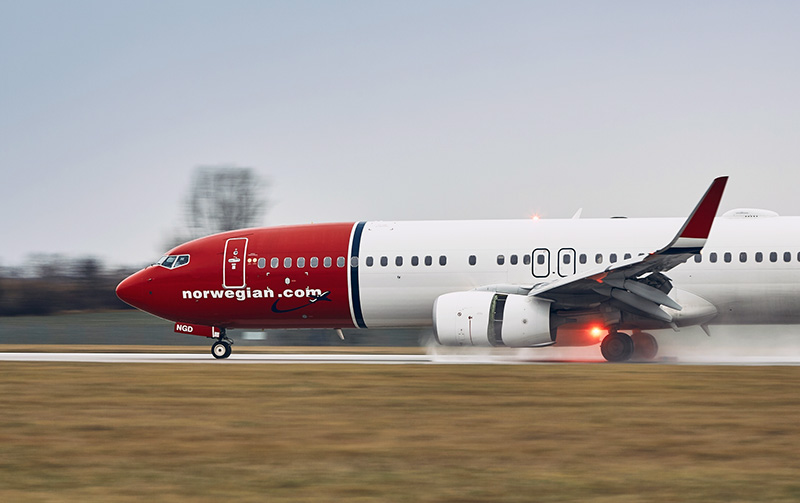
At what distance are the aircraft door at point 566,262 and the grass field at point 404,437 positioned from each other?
4738 millimetres

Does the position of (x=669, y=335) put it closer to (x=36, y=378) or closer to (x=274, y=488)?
(x=36, y=378)

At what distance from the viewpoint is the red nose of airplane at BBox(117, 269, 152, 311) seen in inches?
875

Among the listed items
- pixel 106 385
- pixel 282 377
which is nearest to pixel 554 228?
pixel 282 377

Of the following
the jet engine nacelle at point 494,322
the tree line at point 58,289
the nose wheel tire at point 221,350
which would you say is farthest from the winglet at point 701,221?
the tree line at point 58,289

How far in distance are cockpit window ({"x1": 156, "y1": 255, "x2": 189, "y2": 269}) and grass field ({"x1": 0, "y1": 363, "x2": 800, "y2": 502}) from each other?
6.74m

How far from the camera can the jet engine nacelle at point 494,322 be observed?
1856cm

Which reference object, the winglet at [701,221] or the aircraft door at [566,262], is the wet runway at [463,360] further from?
the winglet at [701,221]

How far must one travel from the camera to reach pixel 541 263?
20219 mm

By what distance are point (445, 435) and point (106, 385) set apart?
7103mm

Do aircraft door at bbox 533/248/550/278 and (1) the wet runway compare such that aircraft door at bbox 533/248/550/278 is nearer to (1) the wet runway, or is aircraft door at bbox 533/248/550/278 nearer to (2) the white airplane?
(2) the white airplane

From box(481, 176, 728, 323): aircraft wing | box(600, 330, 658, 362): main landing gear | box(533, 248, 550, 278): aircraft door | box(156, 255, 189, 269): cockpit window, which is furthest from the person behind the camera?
box(156, 255, 189, 269): cockpit window

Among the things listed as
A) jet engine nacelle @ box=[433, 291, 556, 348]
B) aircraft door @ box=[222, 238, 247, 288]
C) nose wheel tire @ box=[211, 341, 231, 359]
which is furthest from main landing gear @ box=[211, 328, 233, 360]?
jet engine nacelle @ box=[433, 291, 556, 348]

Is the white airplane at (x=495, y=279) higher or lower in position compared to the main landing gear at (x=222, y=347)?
higher

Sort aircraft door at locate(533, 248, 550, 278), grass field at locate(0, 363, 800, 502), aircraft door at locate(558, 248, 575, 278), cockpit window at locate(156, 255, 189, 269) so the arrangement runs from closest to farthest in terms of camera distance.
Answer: grass field at locate(0, 363, 800, 502)
aircraft door at locate(558, 248, 575, 278)
aircraft door at locate(533, 248, 550, 278)
cockpit window at locate(156, 255, 189, 269)
